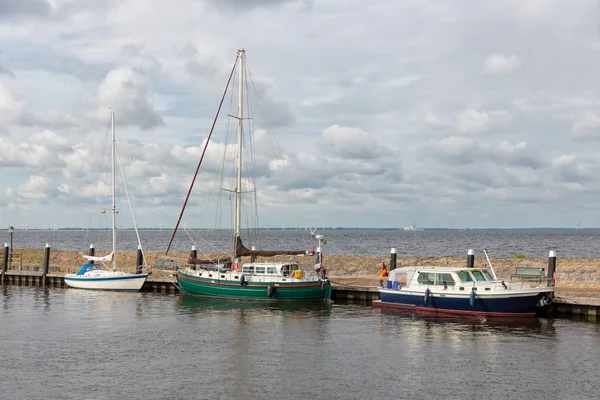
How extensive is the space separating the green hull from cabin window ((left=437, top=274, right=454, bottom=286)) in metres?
8.07

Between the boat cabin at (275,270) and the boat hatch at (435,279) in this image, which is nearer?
the boat hatch at (435,279)

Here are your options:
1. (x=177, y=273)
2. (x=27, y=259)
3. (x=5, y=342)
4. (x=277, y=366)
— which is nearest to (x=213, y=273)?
(x=177, y=273)

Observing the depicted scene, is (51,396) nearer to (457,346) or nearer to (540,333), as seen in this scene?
(457,346)

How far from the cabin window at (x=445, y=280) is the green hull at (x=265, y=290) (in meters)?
8.07

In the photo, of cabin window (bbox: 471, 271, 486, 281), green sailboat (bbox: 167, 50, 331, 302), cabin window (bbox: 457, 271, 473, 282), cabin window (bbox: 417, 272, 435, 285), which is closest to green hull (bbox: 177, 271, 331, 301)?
green sailboat (bbox: 167, 50, 331, 302)

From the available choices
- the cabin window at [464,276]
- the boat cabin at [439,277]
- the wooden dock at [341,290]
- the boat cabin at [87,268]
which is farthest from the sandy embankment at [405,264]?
the cabin window at [464,276]

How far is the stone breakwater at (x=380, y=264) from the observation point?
47.1 meters

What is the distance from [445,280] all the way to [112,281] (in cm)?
2694

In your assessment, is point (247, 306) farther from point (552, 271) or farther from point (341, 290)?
point (552, 271)

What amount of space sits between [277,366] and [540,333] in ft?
47.1

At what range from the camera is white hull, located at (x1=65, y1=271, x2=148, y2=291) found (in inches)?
2028

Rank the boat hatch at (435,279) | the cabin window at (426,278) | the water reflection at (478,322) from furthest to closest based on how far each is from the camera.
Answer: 1. the cabin window at (426,278)
2. the boat hatch at (435,279)
3. the water reflection at (478,322)

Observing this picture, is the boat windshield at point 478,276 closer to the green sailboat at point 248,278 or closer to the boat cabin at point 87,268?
the green sailboat at point 248,278

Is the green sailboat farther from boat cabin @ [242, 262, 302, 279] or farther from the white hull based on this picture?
the white hull
